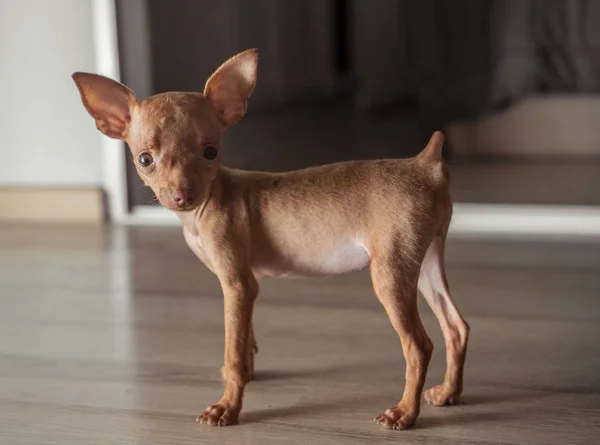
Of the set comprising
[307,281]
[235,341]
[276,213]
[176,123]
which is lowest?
[307,281]

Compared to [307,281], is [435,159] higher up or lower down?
higher up

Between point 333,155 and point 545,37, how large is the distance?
2.93 feet

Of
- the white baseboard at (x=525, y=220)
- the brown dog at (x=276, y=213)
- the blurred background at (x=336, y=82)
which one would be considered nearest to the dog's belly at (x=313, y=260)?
the brown dog at (x=276, y=213)

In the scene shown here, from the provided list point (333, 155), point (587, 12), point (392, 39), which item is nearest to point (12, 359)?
point (333, 155)

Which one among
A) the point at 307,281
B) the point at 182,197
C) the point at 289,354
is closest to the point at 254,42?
the point at 307,281

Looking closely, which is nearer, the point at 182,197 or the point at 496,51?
the point at 182,197

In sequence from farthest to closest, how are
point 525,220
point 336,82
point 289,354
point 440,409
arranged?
1. point 336,82
2. point 525,220
3. point 289,354
4. point 440,409

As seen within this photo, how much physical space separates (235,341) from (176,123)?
11.1 inches

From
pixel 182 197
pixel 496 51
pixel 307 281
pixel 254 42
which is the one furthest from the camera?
pixel 254 42

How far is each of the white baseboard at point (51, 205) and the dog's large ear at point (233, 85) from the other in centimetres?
141

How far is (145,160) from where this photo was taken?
0.99 meters

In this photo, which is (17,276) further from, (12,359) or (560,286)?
(560,286)

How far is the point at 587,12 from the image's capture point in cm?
289

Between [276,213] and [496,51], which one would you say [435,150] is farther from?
[496,51]
